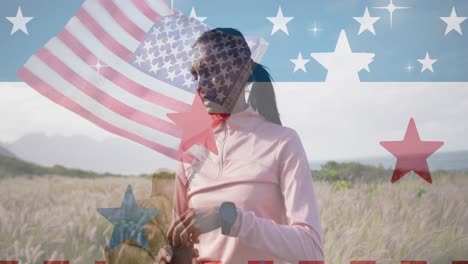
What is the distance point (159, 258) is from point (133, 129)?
45 centimetres

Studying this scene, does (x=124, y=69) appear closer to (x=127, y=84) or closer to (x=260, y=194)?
(x=127, y=84)

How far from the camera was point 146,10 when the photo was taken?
148cm

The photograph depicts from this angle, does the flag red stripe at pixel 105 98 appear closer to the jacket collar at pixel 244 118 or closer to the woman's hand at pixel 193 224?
the jacket collar at pixel 244 118

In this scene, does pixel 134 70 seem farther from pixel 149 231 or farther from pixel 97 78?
pixel 149 231

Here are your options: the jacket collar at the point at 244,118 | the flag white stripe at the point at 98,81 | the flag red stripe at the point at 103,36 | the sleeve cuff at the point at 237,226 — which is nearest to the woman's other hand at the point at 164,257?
the sleeve cuff at the point at 237,226

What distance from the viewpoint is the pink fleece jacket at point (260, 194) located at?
1024mm

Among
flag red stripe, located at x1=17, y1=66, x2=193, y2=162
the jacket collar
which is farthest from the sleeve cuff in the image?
flag red stripe, located at x1=17, y1=66, x2=193, y2=162

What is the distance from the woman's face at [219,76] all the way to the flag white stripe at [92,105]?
29 centimetres

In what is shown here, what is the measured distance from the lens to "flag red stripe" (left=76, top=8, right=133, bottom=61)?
1461 millimetres

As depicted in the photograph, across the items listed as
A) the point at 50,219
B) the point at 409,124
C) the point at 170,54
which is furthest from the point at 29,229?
the point at 409,124

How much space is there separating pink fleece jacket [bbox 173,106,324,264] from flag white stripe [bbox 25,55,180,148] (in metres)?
0.29

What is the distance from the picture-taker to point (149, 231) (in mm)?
1322

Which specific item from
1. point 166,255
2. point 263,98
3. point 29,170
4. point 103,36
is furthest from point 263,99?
point 29,170

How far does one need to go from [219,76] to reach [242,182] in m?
0.24
